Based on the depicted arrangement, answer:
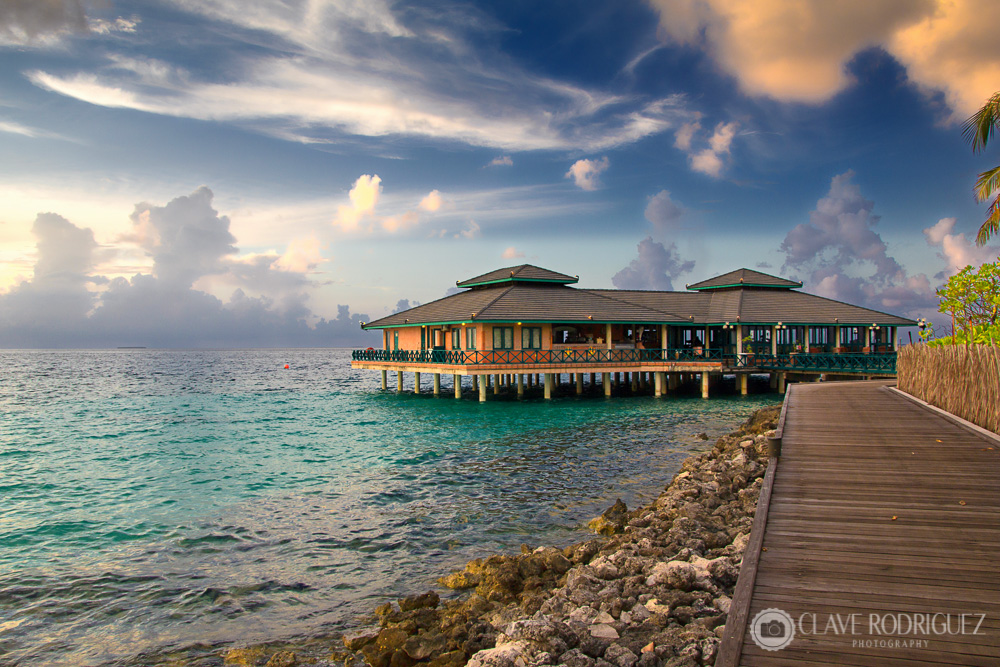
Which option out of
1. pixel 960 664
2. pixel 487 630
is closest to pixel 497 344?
pixel 487 630

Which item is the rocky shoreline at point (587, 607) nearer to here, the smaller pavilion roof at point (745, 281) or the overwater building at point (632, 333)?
the overwater building at point (632, 333)

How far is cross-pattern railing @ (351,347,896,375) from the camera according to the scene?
3284 cm

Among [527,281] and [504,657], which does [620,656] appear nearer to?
[504,657]

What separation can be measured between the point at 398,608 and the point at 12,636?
207 inches

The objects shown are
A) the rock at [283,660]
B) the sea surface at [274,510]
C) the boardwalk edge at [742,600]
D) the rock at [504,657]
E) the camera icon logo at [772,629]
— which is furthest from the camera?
the sea surface at [274,510]

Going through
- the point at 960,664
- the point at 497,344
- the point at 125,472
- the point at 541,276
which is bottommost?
the point at 125,472

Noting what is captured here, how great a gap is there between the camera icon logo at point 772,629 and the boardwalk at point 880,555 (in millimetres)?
54

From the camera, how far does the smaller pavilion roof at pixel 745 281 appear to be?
43.0 metres

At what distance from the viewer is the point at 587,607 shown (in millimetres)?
6820

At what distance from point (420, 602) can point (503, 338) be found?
25.7 meters

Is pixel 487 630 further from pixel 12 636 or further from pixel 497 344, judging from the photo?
pixel 497 344

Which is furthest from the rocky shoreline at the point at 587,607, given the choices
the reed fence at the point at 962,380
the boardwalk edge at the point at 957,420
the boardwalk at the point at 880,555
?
the reed fence at the point at 962,380

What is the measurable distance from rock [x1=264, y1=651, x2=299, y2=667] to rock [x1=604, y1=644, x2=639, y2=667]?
150 inches

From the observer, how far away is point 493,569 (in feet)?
29.6
